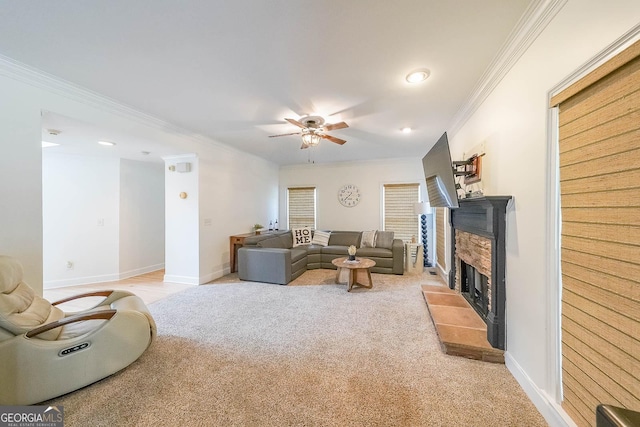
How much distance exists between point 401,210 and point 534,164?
14.4 feet

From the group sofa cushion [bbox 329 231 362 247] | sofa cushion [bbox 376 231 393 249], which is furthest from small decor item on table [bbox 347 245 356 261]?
sofa cushion [bbox 329 231 362 247]

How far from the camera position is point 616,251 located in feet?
3.41

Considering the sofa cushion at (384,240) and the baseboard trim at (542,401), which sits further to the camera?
the sofa cushion at (384,240)

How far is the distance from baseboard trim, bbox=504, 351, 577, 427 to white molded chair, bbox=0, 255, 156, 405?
2955mm

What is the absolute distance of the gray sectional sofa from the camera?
Answer: 4043 millimetres

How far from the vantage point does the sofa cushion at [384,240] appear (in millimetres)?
5074

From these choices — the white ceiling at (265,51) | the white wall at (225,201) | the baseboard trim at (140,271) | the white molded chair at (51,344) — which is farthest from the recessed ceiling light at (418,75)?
the baseboard trim at (140,271)

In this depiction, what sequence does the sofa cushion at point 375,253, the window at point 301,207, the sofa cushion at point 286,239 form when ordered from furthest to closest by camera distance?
1. the window at point 301,207
2. the sofa cushion at point 286,239
3. the sofa cushion at point 375,253

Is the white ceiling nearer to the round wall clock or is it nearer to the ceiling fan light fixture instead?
the ceiling fan light fixture

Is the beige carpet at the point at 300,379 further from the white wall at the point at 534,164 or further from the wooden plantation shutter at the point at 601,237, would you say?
the wooden plantation shutter at the point at 601,237

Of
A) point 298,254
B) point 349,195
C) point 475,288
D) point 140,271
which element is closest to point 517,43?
point 475,288

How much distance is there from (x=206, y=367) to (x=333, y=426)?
1.15 meters

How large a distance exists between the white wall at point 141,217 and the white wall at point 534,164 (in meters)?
5.84

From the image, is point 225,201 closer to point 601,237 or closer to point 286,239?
point 286,239
